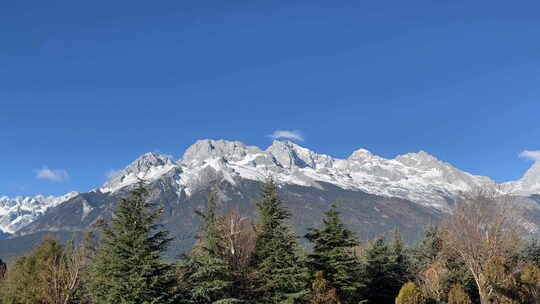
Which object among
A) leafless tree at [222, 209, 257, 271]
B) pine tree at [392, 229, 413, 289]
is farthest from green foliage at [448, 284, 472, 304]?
leafless tree at [222, 209, 257, 271]

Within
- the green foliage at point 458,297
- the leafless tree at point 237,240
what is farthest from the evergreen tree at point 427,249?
the leafless tree at point 237,240

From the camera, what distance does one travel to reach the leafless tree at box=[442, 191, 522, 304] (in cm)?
4284

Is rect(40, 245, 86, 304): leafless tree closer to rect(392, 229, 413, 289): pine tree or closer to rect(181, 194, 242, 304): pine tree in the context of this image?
rect(181, 194, 242, 304): pine tree

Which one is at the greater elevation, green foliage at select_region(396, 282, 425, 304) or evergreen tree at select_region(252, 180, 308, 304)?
evergreen tree at select_region(252, 180, 308, 304)

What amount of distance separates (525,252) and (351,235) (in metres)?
36.0

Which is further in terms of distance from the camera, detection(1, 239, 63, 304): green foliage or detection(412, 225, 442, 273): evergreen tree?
detection(412, 225, 442, 273): evergreen tree

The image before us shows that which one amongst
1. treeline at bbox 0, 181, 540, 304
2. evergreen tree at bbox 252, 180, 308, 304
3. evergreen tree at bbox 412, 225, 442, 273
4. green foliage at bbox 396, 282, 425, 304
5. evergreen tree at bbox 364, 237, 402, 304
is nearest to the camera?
treeline at bbox 0, 181, 540, 304

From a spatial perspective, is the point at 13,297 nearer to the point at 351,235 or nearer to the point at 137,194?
the point at 137,194

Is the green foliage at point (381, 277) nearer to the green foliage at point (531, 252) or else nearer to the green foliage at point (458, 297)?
the green foliage at point (458, 297)

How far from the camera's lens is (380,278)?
178ft

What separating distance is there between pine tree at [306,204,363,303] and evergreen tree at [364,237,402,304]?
13149mm

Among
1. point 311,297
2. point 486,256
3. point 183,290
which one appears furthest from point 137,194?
point 486,256

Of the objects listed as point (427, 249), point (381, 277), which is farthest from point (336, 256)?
point (427, 249)

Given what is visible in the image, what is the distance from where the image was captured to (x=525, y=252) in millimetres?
61062
